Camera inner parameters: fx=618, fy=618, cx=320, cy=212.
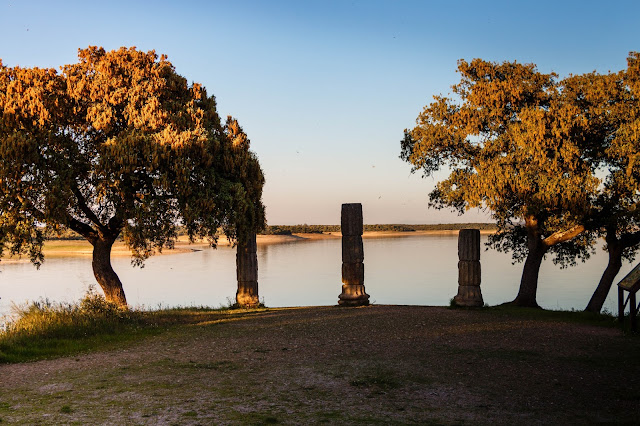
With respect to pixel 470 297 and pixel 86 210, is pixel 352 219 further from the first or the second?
pixel 86 210

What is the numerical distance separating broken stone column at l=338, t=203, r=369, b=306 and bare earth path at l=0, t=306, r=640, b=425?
5991 mm

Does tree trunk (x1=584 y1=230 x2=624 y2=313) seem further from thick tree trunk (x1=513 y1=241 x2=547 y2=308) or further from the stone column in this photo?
the stone column

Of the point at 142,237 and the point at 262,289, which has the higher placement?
the point at 142,237

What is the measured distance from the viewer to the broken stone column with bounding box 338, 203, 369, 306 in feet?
79.6

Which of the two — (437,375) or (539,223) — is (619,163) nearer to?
(539,223)

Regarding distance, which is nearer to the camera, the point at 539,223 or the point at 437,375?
the point at 437,375

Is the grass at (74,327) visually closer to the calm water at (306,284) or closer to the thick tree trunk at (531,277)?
the calm water at (306,284)

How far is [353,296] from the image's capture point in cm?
2411

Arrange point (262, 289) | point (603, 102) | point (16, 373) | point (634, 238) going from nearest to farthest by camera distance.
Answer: point (16, 373)
point (603, 102)
point (634, 238)
point (262, 289)

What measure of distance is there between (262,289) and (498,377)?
35015mm

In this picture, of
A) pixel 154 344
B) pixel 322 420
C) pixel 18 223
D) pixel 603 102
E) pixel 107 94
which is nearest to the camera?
pixel 322 420

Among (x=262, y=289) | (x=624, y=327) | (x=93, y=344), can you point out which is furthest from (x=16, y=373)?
(x=262, y=289)

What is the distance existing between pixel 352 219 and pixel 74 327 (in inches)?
450

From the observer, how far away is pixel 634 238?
83.6 feet
